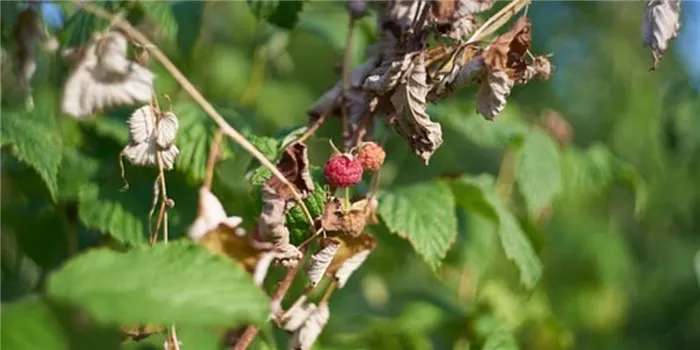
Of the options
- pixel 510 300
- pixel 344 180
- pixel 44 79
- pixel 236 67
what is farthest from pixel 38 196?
pixel 236 67

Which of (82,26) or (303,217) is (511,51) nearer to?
(303,217)

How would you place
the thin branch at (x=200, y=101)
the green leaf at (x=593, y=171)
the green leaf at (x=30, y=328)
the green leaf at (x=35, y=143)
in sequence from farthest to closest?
the green leaf at (x=593, y=171) < the green leaf at (x=35, y=143) < the thin branch at (x=200, y=101) < the green leaf at (x=30, y=328)

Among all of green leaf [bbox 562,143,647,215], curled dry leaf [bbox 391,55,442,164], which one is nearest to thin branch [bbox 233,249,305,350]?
curled dry leaf [bbox 391,55,442,164]

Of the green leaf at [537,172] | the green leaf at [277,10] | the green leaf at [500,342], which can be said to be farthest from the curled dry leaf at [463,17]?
the green leaf at [537,172]

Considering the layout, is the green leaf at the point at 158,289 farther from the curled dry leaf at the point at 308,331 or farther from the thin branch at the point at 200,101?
the curled dry leaf at the point at 308,331

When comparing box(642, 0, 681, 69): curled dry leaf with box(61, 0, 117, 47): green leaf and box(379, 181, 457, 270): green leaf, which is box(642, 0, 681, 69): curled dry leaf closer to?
box(379, 181, 457, 270): green leaf

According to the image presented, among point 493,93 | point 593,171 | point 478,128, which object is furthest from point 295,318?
point 593,171
